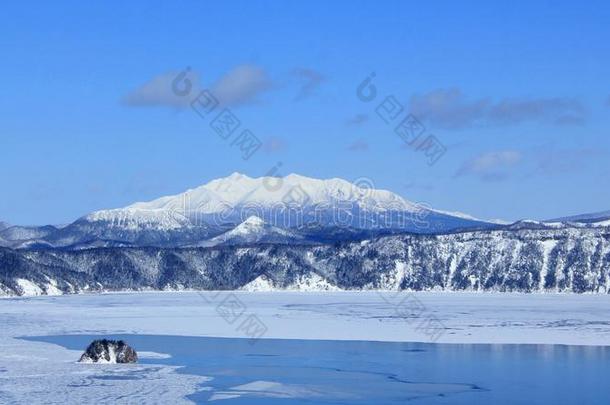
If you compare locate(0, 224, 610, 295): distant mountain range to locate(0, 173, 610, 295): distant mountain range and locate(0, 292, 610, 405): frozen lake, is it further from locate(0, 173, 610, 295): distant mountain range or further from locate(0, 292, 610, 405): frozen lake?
locate(0, 292, 610, 405): frozen lake

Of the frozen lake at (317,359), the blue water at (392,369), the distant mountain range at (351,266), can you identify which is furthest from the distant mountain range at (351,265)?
the blue water at (392,369)

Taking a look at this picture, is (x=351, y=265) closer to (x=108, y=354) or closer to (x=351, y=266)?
(x=351, y=266)

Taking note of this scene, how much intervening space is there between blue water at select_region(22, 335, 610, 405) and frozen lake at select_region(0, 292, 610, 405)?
0.06 m

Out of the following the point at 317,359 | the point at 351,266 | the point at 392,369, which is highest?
the point at 351,266

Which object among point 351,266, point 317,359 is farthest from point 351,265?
point 317,359

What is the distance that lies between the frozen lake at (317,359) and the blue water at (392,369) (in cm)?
6

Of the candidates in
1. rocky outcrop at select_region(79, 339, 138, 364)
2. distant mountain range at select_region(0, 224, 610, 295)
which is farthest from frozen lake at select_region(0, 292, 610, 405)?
distant mountain range at select_region(0, 224, 610, 295)

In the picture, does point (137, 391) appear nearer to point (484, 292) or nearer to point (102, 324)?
point (102, 324)

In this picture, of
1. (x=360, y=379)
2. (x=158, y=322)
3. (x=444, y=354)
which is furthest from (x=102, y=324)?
(x=360, y=379)

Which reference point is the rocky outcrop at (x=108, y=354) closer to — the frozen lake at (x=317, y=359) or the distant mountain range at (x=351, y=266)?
the frozen lake at (x=317, y=359)

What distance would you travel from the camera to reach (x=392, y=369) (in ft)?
138

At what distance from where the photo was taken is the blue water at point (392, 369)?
A: 34.0 metres

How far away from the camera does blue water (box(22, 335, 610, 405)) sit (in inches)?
1340

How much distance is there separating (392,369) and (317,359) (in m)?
5.17
